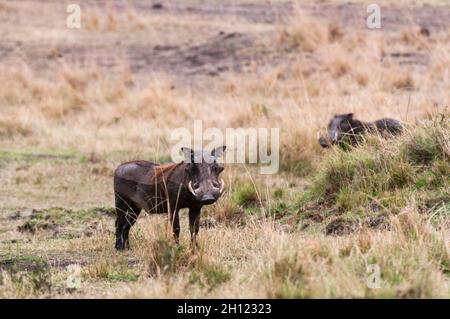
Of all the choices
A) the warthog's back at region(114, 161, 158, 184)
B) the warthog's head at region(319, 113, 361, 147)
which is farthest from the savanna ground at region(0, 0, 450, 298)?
the warthog's back at region(114, 161, 158, 184)

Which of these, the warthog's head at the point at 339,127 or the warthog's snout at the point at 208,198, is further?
the warthog's head at the point at 339,127

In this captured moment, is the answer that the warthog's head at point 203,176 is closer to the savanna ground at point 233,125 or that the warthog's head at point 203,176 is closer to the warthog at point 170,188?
the warthog at point 170,188

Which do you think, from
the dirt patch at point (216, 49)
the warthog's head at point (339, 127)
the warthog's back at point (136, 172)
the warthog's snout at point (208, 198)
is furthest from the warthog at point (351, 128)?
the dirt patch at point (216, 49)

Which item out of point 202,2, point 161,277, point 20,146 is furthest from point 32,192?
point 202,2

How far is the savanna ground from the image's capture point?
681 centimetres

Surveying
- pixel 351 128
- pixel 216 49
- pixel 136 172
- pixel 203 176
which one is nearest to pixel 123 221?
pixel 136 172

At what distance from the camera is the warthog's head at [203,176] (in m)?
7.56

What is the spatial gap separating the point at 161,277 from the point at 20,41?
15.8 meters

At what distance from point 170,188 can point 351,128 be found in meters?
3.40

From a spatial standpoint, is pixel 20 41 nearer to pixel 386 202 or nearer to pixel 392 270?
pixel 386 202

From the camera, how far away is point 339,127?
1105 cm

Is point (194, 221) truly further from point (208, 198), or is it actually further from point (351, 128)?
point (351, 128)

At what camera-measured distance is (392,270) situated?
21.1 ft

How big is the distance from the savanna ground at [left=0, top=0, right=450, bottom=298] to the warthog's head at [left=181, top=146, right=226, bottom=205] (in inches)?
15.6
